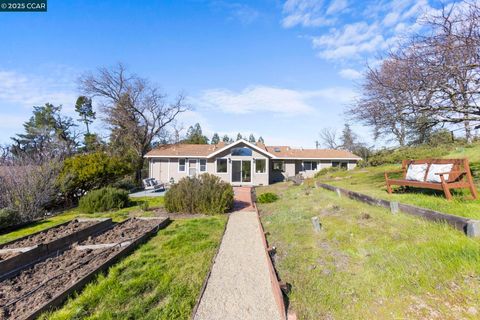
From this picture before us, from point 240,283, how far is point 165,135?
30600mm

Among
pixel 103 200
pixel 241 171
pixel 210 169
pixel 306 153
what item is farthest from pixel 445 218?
pixel 306 153

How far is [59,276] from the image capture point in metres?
4.04

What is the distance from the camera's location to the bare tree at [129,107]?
27.0 m

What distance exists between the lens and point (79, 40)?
1055cm

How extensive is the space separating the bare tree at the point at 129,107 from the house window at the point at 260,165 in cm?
1333

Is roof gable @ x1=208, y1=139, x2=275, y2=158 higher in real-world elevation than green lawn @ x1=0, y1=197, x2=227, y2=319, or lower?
higher

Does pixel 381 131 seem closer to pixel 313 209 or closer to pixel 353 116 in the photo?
pixel 353 116

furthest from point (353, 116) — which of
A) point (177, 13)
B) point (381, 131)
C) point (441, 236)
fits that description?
point (177, 13)

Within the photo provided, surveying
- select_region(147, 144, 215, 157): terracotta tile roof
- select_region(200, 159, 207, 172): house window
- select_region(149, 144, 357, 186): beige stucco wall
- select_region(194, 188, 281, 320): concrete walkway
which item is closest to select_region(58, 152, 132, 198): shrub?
select_region(149, 144, 357, 186): beige stucco wall

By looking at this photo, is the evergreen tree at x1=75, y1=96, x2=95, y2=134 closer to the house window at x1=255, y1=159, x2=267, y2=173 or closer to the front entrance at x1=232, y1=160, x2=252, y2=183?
the front entrance at x1=232, y1=160, x2=252, y2=183

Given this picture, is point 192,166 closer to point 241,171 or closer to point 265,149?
point 241,171

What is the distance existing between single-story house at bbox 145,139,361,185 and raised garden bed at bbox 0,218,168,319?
15.5 metres

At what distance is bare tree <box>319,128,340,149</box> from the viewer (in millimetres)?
52938

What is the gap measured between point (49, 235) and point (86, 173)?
643 centimetres
